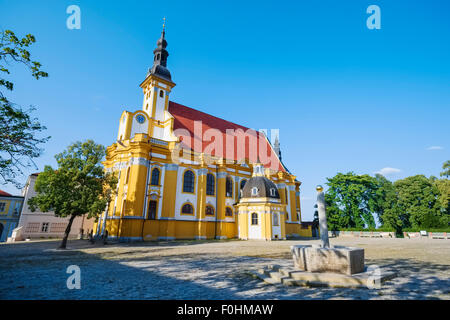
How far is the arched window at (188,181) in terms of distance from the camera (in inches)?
1001

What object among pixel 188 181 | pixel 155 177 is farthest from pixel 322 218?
pixel 188 181

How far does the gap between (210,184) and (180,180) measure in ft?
13.2

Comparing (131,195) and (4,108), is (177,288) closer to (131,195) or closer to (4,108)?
(4,108)

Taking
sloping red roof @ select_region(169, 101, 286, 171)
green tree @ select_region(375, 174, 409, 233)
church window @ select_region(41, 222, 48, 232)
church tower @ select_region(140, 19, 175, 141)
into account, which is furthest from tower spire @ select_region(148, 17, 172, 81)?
green tree @ select_region(375, 174, 409, 233)

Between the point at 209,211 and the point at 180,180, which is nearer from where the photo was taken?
the point at 180,180

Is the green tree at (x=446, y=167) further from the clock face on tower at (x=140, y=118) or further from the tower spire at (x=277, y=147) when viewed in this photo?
the clock face on tower at (x=140, y=118)

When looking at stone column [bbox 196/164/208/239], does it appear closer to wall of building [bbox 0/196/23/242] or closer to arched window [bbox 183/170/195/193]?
arched window [bbox 183/170/195/193]

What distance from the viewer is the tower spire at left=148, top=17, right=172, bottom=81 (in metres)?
29.1

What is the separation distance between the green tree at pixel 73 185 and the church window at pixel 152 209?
6.00 metres

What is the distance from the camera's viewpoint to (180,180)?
82.4ft

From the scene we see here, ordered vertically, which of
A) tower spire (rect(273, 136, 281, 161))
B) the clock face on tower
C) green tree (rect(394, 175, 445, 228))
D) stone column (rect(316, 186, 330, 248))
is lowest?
stone column (rect(316, 186, 330, 248))

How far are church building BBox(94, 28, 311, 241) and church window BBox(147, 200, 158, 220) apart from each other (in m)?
0.10

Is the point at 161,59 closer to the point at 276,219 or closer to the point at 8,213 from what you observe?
the point at 276,219
